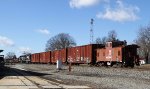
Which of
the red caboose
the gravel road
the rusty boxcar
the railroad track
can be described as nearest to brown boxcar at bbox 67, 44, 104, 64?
the red caboose

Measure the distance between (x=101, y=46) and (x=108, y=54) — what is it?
21.5ft

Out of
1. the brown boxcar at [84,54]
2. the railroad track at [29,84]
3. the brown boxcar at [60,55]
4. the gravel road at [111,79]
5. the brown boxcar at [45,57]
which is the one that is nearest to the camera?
the railroad track at [29,84]

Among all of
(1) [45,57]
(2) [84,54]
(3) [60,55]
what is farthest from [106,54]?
(1) [45,57]

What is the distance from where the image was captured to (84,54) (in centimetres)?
5512

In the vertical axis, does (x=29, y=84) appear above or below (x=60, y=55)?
below

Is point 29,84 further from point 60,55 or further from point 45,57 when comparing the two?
point 45,57

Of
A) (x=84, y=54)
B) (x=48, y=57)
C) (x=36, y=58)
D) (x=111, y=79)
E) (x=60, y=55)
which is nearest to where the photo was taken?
(x=111, y=79)

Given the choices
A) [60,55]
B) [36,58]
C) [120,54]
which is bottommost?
[120,54]

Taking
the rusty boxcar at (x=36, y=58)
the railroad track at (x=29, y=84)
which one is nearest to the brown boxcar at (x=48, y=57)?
the rusty boxcar at (x=36, y=58)

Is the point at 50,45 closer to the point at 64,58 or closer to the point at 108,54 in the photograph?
the point at 64,58

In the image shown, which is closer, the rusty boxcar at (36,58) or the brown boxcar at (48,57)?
the brown boxcar at (48,57)

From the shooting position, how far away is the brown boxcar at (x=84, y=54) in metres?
52.7

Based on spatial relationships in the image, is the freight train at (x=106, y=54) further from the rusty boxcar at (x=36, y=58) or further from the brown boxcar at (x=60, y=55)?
the rusty boxcar at (x=36, y=58)

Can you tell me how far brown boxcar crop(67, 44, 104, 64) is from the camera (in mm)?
52719
